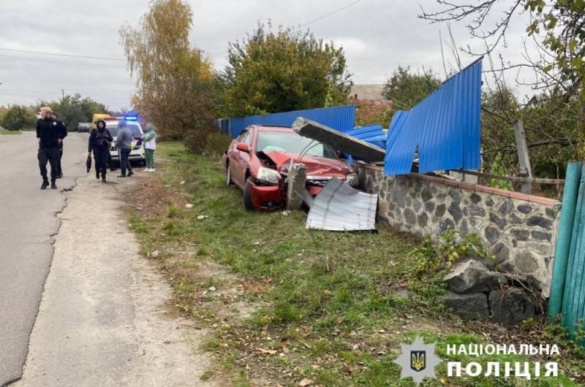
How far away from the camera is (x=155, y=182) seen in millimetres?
13602

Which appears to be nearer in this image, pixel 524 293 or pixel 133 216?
pixel 524 293

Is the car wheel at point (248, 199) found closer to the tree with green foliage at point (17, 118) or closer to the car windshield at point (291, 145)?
the car windshield at point (291, 145)

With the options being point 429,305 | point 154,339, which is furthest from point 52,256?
Result: point 429,305

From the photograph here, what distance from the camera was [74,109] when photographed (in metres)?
85.2

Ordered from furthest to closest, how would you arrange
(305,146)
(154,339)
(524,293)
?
(305,146) → (524,293) → (154,339)

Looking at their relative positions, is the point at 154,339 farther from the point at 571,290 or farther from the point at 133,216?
the point at 133,216

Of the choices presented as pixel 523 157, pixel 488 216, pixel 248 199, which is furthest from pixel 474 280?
pixel 248 199

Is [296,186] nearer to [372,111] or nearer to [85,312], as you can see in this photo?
[85,312]

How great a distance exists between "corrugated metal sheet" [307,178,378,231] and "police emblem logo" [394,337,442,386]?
3807 millimetres

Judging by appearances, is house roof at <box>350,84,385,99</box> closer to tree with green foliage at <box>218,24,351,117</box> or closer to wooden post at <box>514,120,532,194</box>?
tree with green foliage at <box>218,24,351,117</box>

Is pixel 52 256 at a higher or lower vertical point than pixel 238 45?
lower

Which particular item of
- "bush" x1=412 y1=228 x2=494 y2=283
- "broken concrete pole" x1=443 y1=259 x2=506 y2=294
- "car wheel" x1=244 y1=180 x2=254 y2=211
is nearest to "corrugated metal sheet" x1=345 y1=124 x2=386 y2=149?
"car wheel" x1=244 y1=180 x2=254 y2=211

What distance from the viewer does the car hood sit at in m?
8.80

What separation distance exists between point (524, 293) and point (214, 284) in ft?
10.9
